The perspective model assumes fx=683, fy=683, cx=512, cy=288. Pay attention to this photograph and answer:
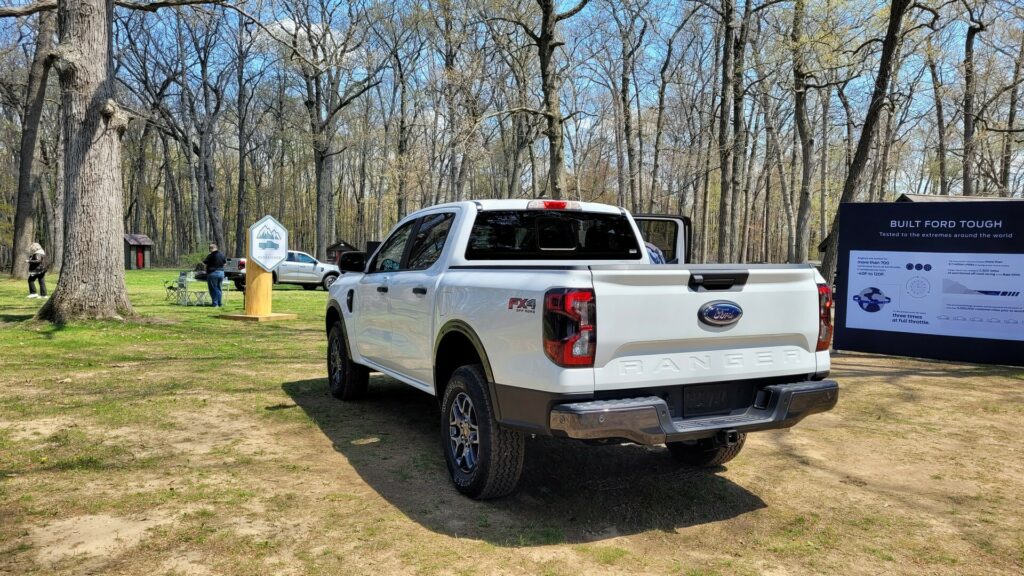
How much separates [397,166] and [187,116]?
19211 millimetres

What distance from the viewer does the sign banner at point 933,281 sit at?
9.41m

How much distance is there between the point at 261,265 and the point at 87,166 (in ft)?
12.0

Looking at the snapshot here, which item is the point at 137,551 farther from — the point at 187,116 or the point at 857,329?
the point at 187,116

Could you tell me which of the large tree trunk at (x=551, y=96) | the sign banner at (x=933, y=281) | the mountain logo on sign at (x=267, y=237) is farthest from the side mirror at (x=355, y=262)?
the large tree trunk at (x=551, y=96)

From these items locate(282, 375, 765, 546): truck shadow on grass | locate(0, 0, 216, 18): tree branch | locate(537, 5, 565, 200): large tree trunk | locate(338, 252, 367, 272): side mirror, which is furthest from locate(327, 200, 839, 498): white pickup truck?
locate(537, 5, 565, 200): large tree trunk

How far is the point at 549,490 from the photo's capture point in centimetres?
439

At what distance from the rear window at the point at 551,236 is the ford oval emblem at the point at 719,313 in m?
1.81

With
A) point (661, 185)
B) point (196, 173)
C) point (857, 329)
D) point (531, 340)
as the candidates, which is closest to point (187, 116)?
point (196, 173)

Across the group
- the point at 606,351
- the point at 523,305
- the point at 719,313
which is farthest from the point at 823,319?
the point at 523,305

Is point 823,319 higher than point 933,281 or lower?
lower

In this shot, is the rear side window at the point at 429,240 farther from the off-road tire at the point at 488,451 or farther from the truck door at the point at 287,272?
the truck door at the point at 287,272

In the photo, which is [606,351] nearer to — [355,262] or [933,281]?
[355,262]

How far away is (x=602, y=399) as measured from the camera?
352 centimetres

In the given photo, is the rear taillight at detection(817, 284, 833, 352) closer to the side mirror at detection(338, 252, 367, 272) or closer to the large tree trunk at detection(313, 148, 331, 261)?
the side mirror at detection(338, 252, 367, 272)
